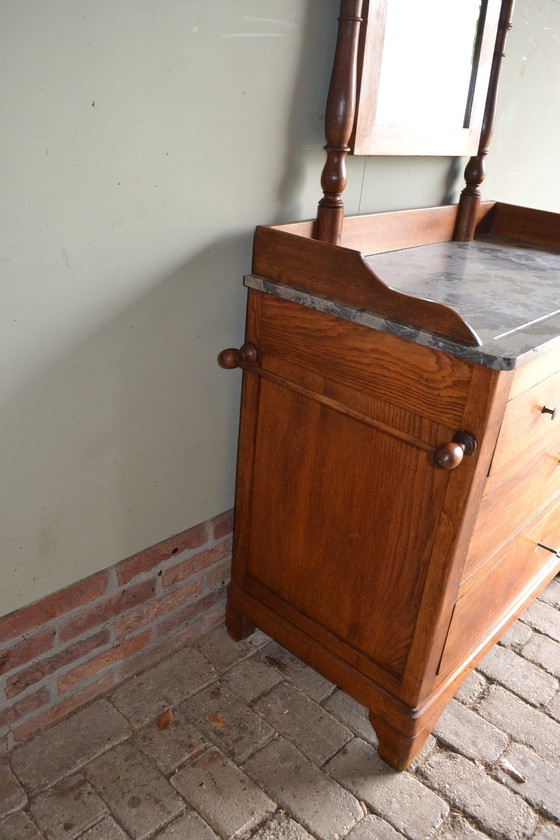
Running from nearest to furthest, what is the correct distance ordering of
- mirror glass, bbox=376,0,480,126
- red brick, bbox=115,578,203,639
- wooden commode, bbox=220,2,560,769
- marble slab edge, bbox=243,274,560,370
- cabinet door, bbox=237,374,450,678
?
marble slab edge, bbox=243,274,560,370, wooden commode, bbox=220,2,560,769, cabinet door, bbox=237,374,450,678, mirror glass, bbox=376,0,480,126, red brick, bbox=115,578,203,639

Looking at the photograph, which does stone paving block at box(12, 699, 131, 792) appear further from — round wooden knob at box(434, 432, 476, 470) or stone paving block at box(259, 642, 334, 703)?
round wooden knob at box(434, 432, 476, 470)

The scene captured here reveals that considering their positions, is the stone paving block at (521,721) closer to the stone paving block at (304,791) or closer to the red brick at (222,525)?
the stone paving block at (304,791)

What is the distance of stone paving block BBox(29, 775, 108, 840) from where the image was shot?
138 centimetres

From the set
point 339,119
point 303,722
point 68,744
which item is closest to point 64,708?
point 68,744

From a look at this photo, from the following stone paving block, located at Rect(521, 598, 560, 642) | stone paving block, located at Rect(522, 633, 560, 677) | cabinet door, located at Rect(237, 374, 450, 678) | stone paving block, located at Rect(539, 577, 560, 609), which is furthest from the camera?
stone paving block, located at Rect(539, 577, 560, 609)

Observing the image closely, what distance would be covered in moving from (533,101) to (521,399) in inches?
57.1

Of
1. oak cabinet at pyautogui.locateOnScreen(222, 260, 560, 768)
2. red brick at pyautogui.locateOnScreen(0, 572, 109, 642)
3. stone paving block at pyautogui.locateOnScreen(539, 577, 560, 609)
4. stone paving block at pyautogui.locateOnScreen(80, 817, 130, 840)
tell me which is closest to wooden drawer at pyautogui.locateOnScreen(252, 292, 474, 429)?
oak cabinet at pyautogui.locateOnScreen(222, 260, 560, 768)

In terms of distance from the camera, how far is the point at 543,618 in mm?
2086

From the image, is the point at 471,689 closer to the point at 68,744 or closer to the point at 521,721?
the point at 521,721

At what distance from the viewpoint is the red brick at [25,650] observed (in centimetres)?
145

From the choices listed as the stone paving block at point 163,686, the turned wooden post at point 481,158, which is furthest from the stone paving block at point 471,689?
the turned wooden post at point 481,158

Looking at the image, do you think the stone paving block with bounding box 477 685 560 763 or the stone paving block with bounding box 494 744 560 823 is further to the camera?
the stone paving block with bounding box 477 685 560 763

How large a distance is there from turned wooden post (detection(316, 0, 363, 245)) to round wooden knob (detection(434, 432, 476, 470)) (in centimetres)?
63

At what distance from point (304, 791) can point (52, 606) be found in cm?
70
